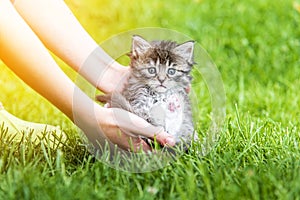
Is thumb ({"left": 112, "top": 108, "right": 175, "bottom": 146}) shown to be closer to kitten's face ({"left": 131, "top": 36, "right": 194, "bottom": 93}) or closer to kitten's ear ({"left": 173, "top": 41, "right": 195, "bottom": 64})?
kitten's face ({"left": 131, "top": 36, "right": 194, "bottom": 93})

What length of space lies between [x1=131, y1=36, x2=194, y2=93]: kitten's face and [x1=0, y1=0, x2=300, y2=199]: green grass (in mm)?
245

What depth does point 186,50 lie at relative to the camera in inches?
82.4

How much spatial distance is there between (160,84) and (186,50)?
132 mm

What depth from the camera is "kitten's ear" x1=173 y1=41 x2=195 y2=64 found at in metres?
2.08

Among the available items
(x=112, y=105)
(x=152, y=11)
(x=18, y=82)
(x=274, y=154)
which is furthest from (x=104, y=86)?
(x=152, y=11)

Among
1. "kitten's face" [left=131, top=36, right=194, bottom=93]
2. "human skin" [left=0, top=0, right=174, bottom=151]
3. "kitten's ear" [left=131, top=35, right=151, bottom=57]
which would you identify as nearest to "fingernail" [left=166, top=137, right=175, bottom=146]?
"human skin" [left=0, top=0, right=174, bottom=151]

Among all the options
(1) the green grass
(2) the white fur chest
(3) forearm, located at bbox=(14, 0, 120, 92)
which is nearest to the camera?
(1) the green grass

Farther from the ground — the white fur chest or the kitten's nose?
the kitten's nose

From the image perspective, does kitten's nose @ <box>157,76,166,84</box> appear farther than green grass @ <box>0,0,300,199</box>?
Yes

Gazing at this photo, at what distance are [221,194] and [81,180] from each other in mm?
398

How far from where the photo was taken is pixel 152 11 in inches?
179

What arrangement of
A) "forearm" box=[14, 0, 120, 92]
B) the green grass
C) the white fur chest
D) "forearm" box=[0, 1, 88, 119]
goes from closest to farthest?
the green grass, the white fur chest, "forearm" box=[0, 1, 88, 119], "forearm" box=[14, 0, 120, 92]

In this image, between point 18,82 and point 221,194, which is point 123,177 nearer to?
point 221,194

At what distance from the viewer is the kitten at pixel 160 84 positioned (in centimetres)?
206
